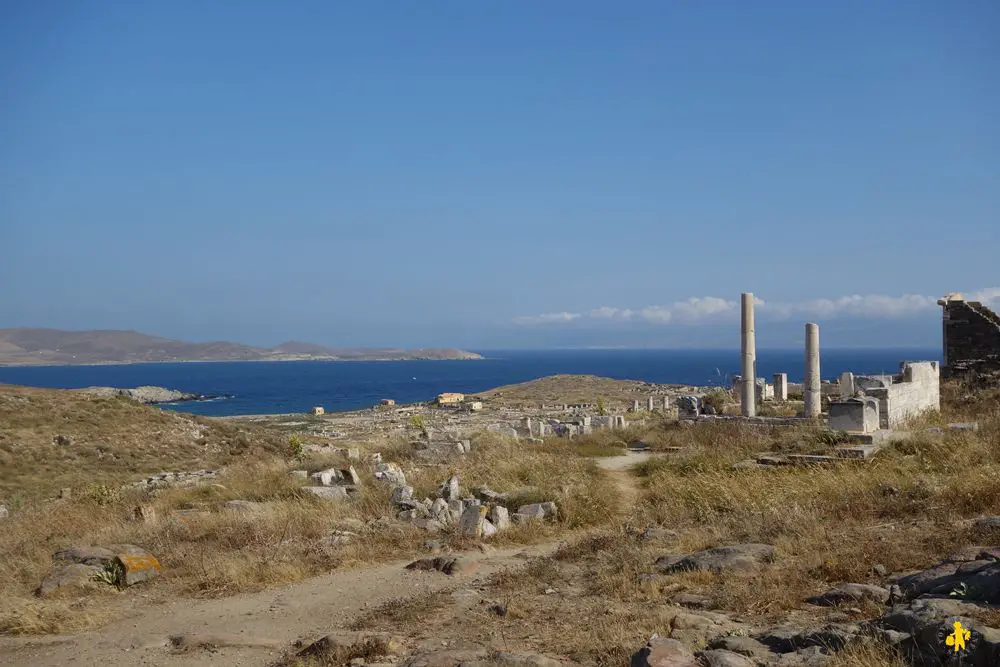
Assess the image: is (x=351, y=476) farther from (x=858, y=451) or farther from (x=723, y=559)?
(x=858, y=451)

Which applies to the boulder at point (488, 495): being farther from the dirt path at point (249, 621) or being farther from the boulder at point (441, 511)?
the dirt path at point (249, 621)

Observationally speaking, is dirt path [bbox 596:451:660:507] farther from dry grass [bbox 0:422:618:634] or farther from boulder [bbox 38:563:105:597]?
boulder [bbox 38:563:105:597]

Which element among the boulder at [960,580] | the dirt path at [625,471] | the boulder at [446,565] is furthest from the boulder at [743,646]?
the dirt path at [625,471]

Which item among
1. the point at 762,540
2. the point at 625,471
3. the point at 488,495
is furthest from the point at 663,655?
the point at 625,471

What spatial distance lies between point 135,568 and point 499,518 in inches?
183

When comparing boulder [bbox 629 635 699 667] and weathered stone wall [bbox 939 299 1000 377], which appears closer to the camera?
boulder [bbox 629 635 699 667]

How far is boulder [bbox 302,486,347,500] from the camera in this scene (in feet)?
42.2

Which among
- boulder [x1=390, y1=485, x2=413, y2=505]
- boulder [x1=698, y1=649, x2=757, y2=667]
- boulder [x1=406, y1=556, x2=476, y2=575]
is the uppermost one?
boulder [x1=698, y1=649, x2=757, y2=667]

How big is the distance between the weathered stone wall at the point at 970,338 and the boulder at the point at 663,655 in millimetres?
25419

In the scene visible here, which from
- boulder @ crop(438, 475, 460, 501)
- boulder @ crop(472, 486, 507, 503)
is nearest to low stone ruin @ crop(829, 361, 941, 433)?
boulder @ crop(472, 486, 507, 503)

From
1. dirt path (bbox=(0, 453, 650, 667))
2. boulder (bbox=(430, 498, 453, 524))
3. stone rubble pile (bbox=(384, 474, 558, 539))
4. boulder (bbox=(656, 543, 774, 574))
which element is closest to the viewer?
dirt path (bbox=(0, 453, 650, 667))

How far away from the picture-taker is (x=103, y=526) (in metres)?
11.5

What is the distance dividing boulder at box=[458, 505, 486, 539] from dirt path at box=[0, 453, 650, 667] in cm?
83

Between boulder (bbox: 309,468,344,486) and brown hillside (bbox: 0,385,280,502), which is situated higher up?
boulder (bbox: 309,468,344,486)
